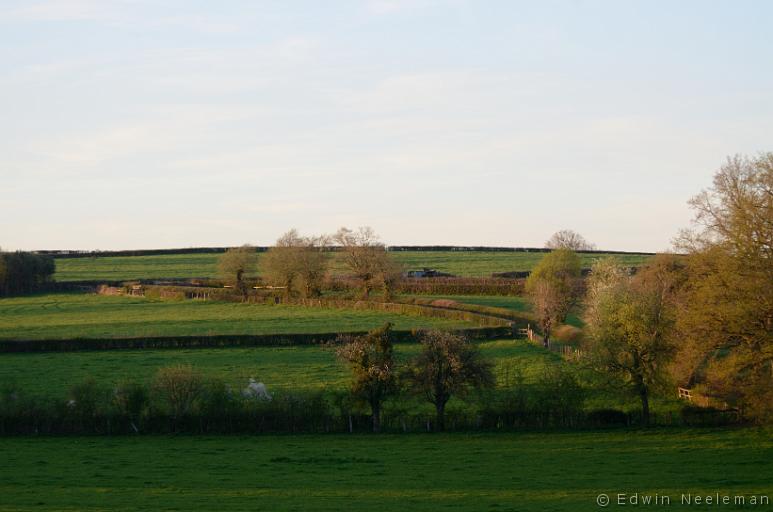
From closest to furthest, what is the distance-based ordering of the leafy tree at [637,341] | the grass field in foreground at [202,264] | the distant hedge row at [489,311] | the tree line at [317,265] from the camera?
the leafy tree at [637,341] < the distant hedge row at [489,311] < the tree line at [317,265] < the grass field in foreground at [202,264]

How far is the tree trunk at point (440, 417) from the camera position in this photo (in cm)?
4788

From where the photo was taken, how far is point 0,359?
65500 millimetres

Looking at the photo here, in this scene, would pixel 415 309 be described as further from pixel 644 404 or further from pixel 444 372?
pixel 644 404

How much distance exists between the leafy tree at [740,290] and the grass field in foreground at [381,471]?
11.0ft

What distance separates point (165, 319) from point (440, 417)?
154ft

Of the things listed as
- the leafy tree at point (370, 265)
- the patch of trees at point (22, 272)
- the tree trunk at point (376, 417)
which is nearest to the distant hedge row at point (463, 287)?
the leafy tree at point (370, 265)

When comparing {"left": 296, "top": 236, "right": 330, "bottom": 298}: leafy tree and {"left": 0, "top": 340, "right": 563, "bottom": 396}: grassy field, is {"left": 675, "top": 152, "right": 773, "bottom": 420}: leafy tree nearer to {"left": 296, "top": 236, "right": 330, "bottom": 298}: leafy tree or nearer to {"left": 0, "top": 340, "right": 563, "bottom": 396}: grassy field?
{"left": 0, "top": 340, "right": 563, "bottom": 396}: grassy field

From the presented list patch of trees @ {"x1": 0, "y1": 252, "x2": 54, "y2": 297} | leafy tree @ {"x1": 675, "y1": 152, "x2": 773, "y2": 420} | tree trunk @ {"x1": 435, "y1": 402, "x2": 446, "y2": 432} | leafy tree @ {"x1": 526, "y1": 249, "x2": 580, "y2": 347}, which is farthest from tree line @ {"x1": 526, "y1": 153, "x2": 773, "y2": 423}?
patch of trees @ {"x1": 0, "y1": 252, "x2": 54, "y2": 297}

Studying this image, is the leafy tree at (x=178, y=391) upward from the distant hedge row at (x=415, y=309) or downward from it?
downward

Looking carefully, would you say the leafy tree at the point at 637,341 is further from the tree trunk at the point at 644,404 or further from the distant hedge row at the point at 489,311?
the distant hedge row at the point at 489,311

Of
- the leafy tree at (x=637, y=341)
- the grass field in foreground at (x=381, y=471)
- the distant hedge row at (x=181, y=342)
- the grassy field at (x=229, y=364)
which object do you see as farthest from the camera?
the distant hedge row at (x=181, y=342)

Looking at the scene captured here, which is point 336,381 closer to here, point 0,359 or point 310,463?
point 310,463

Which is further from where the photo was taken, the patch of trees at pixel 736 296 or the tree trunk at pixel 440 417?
the tree trunk at pixel 440 417

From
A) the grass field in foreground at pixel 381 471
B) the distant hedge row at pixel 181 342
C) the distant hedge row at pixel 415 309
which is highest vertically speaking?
the distant hedge row at pixel 415 309
